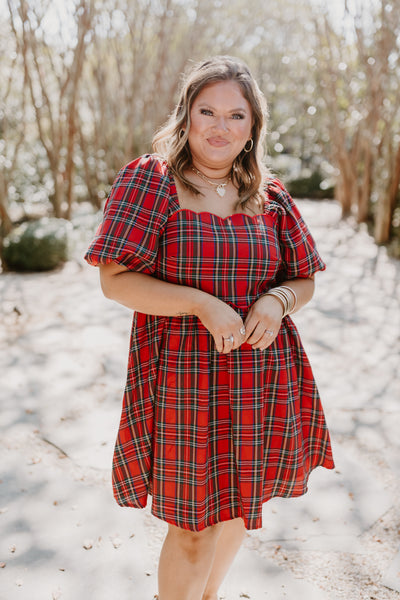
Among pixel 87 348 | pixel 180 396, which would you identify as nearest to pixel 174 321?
pixel 180 396

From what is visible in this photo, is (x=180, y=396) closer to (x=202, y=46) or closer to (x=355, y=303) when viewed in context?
(x=355, y=303)

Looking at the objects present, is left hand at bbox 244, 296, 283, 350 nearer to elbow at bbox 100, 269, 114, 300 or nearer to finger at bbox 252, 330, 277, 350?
finger at bbox 252, 330, 277, 350

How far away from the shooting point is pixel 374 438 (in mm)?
3102

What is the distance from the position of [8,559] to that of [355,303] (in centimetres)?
463

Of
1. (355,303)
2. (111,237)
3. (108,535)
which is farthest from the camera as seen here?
(355,303)

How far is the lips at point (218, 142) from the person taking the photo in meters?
1.55

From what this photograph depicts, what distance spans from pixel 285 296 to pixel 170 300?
35 centimetres

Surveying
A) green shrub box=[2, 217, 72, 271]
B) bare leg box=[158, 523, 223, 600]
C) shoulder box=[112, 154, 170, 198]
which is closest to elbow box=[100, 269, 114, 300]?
shoulder box=[112, 154, 170, 198]

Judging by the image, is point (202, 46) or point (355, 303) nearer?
point (355, 303)

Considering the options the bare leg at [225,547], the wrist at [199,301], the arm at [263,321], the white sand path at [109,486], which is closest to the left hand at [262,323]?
the arm at [263,321]

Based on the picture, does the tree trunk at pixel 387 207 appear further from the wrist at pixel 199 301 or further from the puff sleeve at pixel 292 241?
the wrist at pixel 199 301

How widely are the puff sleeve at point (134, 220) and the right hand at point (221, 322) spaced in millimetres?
200

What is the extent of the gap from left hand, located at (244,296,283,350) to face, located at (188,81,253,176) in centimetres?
45

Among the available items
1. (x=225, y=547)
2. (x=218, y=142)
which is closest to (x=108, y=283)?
(x=218, y=142)
